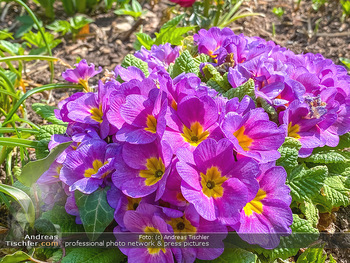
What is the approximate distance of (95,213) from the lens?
1.04 metres

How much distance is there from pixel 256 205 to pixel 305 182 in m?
0.27

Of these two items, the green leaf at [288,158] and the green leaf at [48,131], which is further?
the green leaf at [48,131]

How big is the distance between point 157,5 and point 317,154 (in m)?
2.47

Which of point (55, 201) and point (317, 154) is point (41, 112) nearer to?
point (55, 201)

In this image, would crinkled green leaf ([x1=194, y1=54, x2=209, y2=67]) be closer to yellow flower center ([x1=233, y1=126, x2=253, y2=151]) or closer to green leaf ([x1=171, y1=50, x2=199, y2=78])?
green leaf ([x1=171, y1=50, x2=199, y2=78])

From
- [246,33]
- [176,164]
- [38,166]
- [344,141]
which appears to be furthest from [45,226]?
[246,33]

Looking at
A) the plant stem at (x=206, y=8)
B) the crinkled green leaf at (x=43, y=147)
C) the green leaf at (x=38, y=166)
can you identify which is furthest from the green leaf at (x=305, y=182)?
the plant stem at (x=206, y=8)

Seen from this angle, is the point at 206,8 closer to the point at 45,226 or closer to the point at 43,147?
the point at 43,147

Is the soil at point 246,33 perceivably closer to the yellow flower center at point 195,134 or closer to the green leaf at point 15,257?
the green leaf at point 15,257

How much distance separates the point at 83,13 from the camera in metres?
3.18

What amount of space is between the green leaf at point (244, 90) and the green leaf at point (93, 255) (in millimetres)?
646

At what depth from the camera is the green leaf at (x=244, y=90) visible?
4.10ft

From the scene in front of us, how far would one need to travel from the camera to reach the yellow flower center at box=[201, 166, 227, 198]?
1.00 metres

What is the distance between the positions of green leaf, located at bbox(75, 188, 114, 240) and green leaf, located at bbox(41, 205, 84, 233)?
0.13 meters
